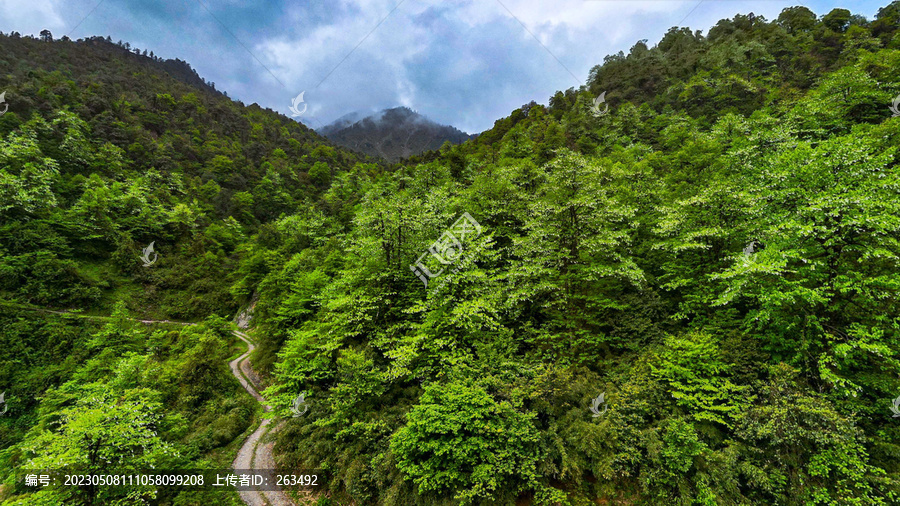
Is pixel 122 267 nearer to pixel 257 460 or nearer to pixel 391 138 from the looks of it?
pixel 257 460

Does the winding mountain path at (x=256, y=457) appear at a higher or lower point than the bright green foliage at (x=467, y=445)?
lower

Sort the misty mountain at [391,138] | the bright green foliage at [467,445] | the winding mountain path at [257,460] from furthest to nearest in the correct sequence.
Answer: the misty mountain at [391,138]
the winding mountain path at [257,460]
the bright green foliage at [467,445]

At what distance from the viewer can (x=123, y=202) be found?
35.5 metres

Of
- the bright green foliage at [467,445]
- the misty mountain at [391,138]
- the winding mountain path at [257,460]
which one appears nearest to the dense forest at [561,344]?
the bright green foliage at [467,445]

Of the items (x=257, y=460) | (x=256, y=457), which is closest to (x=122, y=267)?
(x=256, y=457)

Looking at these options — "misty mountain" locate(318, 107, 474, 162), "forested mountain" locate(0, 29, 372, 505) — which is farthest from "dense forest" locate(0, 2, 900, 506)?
"misty mountain" locate(318, 107, 474, 162)

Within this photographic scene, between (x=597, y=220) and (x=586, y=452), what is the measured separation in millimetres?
8960

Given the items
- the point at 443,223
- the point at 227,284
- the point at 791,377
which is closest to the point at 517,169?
the point at 443,223

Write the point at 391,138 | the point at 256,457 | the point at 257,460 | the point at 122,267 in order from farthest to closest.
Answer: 1. the point at 391,138
2. the point at 122,267
3. the point at 256,457
4. the point at 257,460

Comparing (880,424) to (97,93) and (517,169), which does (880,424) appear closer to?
(517,169)

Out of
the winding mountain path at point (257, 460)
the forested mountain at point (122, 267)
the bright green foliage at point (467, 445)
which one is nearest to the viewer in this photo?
the bright green foliage at point (467, 445)

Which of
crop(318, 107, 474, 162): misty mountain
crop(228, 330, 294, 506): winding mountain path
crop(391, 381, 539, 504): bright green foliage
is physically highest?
crop(318, 107, 474, 162): misty mountain

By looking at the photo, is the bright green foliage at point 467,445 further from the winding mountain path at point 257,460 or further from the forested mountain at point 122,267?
the forested mountain at point 122,267

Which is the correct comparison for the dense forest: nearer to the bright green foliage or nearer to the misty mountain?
the bright green foliage
